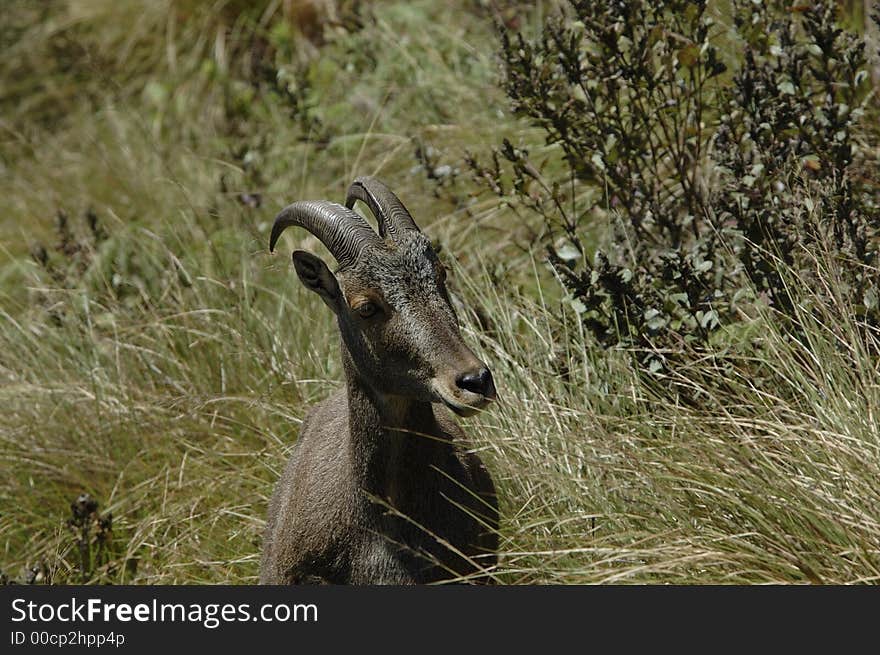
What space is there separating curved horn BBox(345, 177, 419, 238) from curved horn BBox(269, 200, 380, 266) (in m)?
0.08

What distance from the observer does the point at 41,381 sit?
21.0 ft

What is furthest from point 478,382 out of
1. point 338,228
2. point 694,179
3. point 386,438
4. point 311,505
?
point 694,179

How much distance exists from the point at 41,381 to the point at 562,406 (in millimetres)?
2869

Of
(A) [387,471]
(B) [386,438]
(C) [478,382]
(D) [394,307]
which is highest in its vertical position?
(D) [394,307]

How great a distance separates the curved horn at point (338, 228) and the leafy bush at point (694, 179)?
1230 millimetres

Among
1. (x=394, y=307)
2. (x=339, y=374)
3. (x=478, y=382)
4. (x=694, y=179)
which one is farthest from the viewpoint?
(x=339, y=374)

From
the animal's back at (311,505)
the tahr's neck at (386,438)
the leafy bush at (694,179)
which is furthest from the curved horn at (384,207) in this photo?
the leafy bush at (694,179)

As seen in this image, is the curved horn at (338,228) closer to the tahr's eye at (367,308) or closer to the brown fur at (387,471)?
the brown fur at (387,471)

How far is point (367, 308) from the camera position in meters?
3.90

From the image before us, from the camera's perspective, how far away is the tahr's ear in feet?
13.3

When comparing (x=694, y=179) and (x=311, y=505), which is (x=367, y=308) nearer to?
(x=311, y=505)

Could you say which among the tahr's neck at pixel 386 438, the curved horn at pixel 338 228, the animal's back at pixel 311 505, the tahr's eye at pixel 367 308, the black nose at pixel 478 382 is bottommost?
the animal's back at pixel 311 505

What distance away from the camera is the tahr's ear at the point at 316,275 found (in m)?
4.05

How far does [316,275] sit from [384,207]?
305mm
